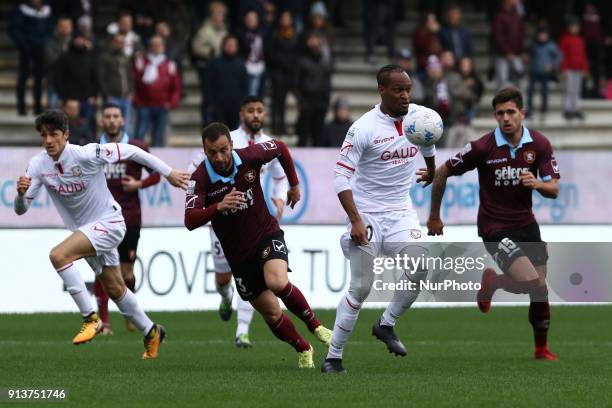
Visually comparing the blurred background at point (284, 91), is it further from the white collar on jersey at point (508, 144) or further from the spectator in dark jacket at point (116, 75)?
the white collar on jersey at point (508, 144)

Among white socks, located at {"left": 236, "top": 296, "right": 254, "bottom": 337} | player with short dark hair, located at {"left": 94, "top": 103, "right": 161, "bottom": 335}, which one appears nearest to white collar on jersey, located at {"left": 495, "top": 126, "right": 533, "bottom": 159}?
white socks, located at {"left": 236, "top": 296, "right": 254, "bottom": 337}

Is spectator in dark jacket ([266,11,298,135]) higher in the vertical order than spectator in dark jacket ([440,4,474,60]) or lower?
lower

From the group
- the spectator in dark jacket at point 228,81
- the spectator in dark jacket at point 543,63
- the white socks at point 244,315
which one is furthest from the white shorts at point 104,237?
the spectator in dark jacket at point 543,63

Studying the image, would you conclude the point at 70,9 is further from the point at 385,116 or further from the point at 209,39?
the point at 385,116

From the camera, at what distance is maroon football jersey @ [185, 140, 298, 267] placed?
38.6 ft

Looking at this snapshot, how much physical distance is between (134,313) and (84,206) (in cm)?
109

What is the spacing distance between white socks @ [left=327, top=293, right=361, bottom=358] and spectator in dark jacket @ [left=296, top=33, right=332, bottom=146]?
40.1ft

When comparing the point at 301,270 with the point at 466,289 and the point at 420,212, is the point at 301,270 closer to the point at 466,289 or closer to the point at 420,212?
the point at 420,212

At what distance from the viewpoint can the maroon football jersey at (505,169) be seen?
12.9 metres

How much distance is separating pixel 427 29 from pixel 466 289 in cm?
1115

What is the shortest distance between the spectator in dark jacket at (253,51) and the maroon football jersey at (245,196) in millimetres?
11916

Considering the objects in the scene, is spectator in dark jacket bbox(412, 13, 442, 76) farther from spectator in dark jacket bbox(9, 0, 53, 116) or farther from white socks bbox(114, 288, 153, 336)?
white socks bbox(114, 288, 153, 336)

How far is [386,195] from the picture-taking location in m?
12.4

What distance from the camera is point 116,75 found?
23172 mm
